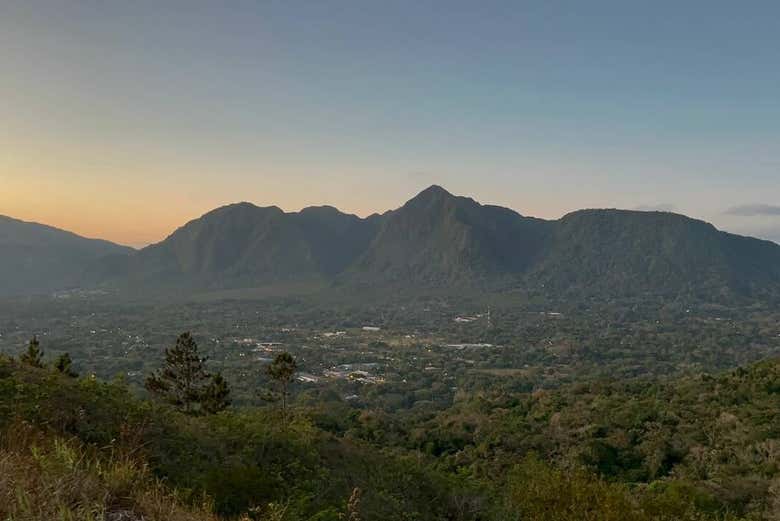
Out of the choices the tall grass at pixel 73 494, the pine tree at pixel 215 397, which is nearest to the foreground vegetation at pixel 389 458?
the tall grass at pixel 73 494

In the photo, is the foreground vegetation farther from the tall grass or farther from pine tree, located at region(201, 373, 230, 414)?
pine tree, located at region(201, 373, 230, 414)

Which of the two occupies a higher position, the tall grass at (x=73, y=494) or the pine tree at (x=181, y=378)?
the tall grass at (x=73, y=494)

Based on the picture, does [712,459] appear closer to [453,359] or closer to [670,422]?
[670,422]

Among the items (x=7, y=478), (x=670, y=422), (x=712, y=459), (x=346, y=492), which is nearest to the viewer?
(x=7, y=478)

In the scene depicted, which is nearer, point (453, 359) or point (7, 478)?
point (7, 478)

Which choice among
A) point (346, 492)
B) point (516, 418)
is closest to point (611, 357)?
point (516, 418)

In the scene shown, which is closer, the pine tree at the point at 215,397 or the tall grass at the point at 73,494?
the tall grass at the point at 73,494

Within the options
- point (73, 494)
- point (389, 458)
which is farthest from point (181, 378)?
point (73, 494)

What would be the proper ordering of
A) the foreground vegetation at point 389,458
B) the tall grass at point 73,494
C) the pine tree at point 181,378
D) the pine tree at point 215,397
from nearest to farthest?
the tall grass at point 73,494
the foreground vegetation at point 389,458
the pine tree at point 215,397
the pine tree at point 181,378

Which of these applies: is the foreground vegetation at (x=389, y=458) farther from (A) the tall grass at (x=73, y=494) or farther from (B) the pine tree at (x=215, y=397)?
(B) the pine tree at (x=215, y=397)
